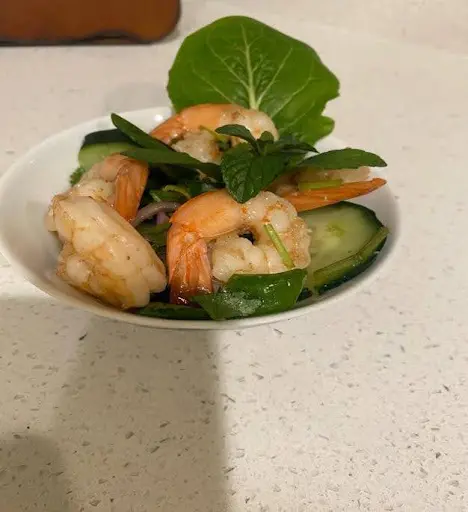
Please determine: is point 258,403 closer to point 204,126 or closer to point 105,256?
point 105,256

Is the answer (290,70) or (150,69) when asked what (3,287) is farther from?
(150,69)

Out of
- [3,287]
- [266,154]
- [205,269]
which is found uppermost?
[266,154]

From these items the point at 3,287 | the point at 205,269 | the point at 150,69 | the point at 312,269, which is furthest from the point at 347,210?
the point at 150,69

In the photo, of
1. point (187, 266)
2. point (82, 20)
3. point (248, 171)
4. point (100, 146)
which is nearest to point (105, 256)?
point (187, 266)

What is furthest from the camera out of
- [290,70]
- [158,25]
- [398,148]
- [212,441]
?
[158,25]

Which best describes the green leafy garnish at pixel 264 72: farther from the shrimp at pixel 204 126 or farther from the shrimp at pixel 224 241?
the shrimp at pixel 224 241

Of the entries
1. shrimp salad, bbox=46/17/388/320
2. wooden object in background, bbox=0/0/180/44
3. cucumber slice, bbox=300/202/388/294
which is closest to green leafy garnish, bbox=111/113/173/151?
shrimp salad, bbox=46/17/388/320

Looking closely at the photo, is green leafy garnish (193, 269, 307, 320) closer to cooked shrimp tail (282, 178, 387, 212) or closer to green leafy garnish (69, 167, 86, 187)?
cooked shrimp tail (282, 178, 387, 212)
